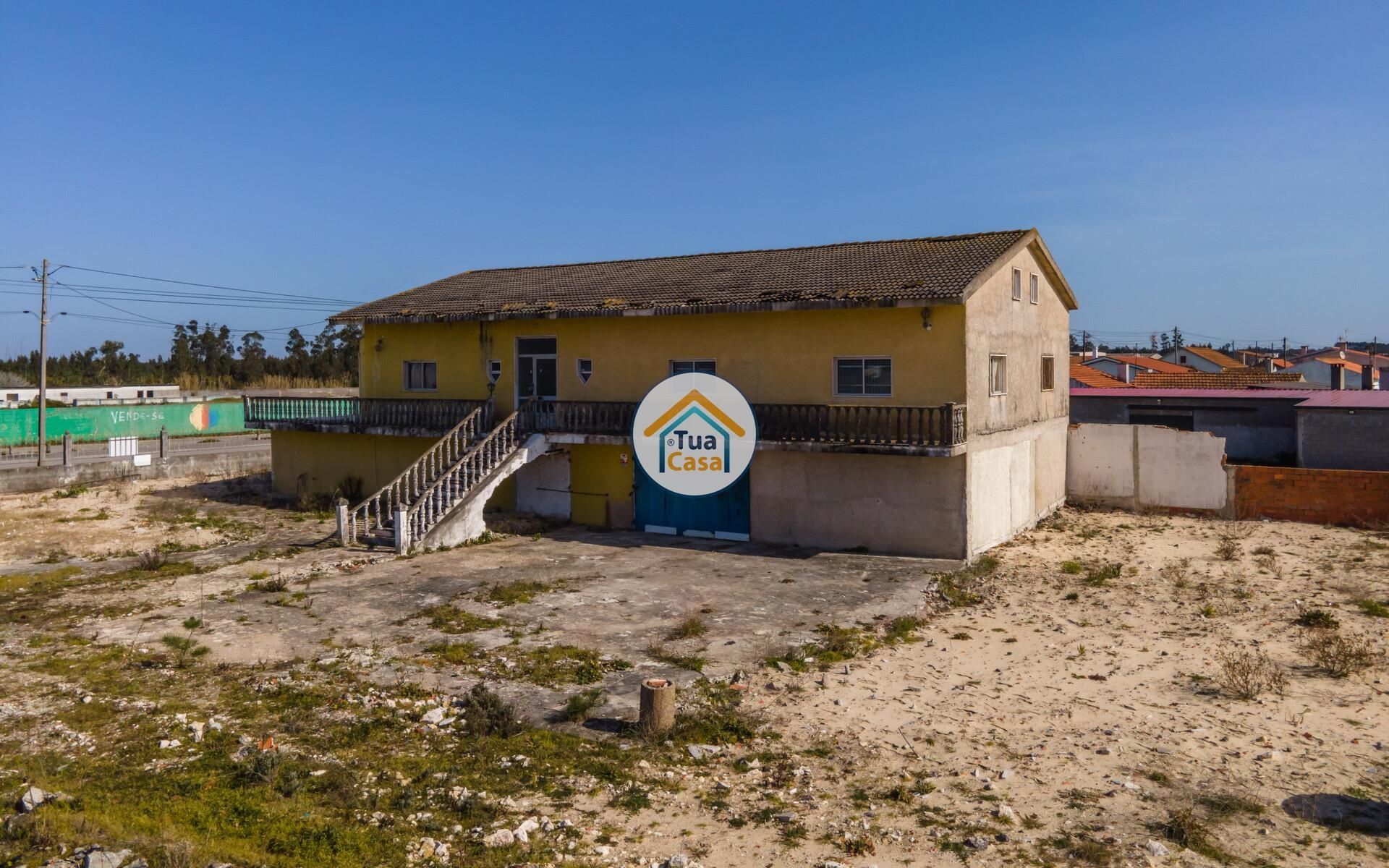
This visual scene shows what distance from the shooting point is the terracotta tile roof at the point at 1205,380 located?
1431 inches

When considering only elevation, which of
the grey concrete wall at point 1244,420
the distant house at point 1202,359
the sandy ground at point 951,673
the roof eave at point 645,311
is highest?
the distant house at point 1202,359

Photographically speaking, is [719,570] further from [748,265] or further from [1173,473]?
[1173,473]

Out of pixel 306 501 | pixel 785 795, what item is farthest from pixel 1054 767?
pixel 306 501

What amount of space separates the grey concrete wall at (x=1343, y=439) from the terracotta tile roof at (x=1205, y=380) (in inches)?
365

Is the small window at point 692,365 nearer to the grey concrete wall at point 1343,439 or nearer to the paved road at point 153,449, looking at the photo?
the grey concrete wall at point 1343,439

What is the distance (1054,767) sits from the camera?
9.22 meters

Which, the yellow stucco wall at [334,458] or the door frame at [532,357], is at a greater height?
the door frame at [532,357]

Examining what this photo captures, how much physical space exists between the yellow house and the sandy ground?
4.25 ft

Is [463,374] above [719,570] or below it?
above

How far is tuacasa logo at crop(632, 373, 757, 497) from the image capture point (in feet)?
69.6

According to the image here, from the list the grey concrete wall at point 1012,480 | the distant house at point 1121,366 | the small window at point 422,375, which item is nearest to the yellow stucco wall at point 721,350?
the small window at point 422,375

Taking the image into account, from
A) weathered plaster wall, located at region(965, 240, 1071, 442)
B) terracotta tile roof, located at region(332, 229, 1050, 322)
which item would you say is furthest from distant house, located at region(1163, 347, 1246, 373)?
terracotta tile roof, located at region(332, 229, 1050, 322)

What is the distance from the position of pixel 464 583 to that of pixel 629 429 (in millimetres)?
6298

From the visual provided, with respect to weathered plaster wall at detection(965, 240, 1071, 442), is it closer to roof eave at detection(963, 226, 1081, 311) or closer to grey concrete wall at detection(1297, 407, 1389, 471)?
roof eave at detection(963, 226, 1081, 311)
